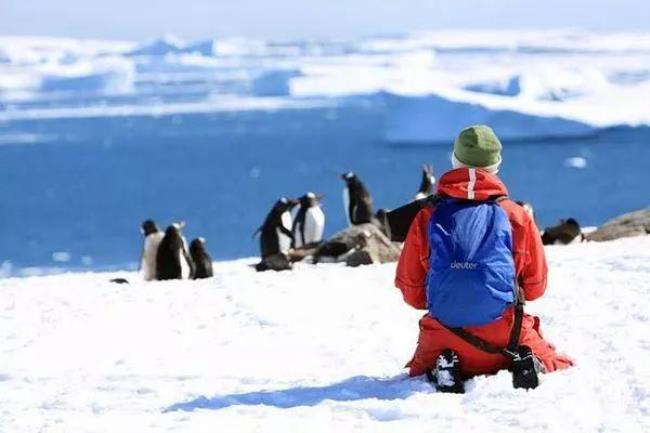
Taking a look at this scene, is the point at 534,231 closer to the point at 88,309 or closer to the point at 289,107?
the point at 88,309

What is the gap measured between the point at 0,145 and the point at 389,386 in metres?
49.5

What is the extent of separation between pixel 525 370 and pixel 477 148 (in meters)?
0.63

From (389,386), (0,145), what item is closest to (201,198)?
(0,145)

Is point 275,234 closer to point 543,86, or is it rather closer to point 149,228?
point 149,228

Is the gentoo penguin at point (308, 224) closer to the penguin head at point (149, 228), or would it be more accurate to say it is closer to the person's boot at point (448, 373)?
the penguin head at point (149, 228)

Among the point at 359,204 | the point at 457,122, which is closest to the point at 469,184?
the point at 359,204

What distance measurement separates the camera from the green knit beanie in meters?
3.23

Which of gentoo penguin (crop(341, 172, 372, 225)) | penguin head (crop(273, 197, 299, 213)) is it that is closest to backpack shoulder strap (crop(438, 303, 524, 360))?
penguin head (crop(273, 197, 299, 213))

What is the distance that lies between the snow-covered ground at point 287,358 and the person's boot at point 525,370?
3 centimetres

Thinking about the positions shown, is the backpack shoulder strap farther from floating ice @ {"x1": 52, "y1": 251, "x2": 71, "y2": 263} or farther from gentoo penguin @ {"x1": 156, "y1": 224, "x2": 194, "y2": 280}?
floating ice @ {"x1": 52, "y1": 251, "x2": 71, "y2": 263}

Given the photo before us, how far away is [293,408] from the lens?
10.2 ft

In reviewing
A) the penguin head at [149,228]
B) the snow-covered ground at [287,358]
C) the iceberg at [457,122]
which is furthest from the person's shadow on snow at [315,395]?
the iceberg at [457,122]

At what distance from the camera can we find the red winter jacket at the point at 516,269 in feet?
10.5

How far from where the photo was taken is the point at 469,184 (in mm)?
3203
